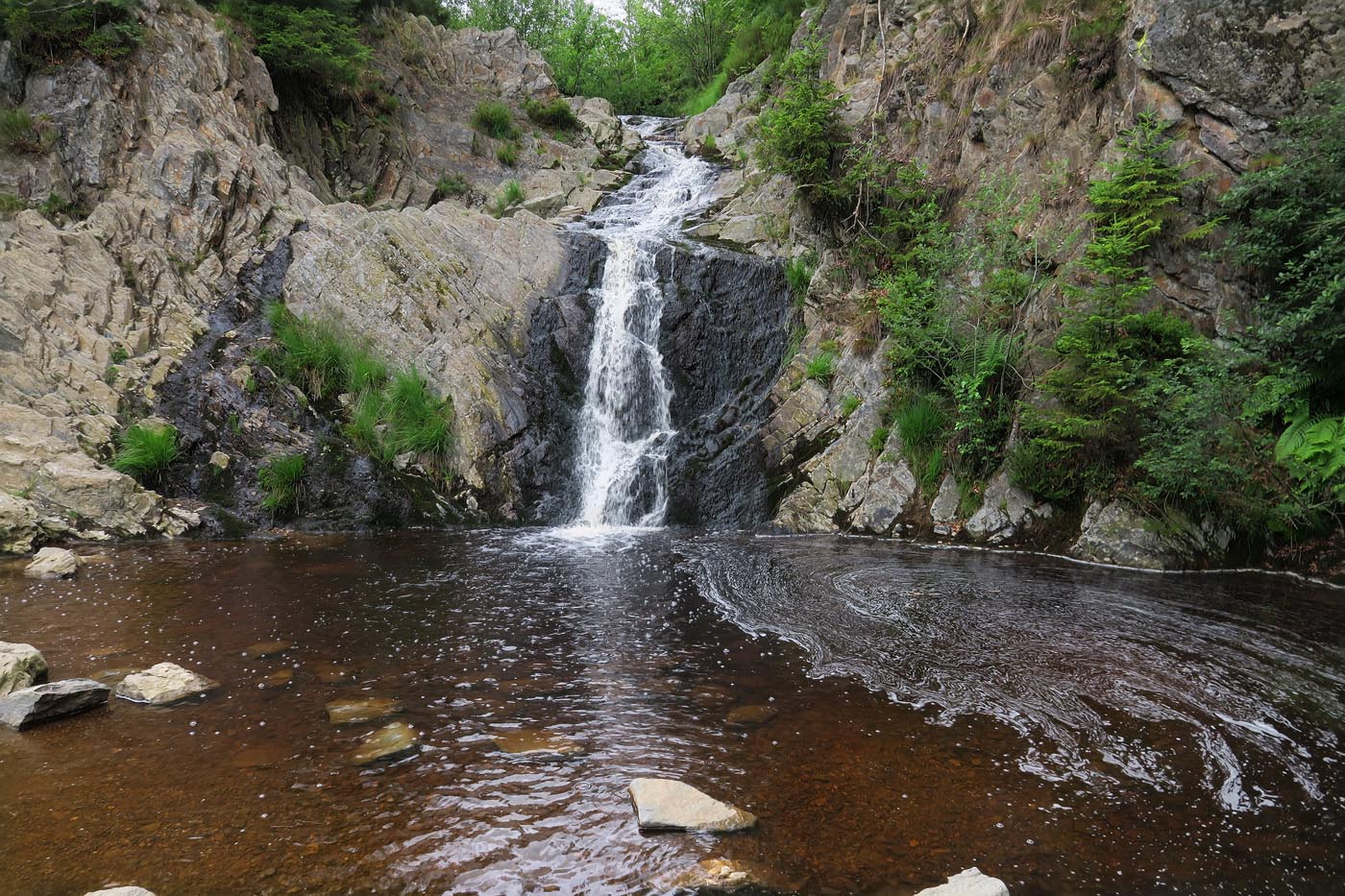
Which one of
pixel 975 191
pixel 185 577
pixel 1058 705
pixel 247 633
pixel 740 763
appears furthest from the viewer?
pixel 975 191

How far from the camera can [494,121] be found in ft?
73.2

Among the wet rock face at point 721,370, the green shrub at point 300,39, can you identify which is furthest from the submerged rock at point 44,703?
the green shrub at point 300,39

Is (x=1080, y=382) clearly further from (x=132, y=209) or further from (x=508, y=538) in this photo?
(x=132, y=209)

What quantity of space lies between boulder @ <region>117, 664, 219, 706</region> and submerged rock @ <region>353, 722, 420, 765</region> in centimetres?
163

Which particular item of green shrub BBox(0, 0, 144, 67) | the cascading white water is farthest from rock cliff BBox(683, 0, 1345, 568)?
green shrub BBox(0, 0, 144, 67)

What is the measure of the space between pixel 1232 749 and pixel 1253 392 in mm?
5869

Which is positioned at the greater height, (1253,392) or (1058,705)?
(1253,392)

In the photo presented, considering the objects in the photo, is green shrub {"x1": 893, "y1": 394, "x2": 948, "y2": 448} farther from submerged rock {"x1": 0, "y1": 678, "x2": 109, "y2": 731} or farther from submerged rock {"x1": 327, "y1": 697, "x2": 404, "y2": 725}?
submerged rock {"x1": 0, "y1": 678, "x2": 109, "y2": 731}

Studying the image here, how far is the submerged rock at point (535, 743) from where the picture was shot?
4.19 meters

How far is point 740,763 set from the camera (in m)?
4.04

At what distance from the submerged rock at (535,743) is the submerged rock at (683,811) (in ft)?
2.42

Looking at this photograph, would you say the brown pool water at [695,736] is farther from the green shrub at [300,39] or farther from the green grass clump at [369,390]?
the green shrub at [300,39]

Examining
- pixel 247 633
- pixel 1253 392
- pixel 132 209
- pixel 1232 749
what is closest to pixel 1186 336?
pixel 1253 392

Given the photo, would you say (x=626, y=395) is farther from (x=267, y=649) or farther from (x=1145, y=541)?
(x=1145, y=541)
